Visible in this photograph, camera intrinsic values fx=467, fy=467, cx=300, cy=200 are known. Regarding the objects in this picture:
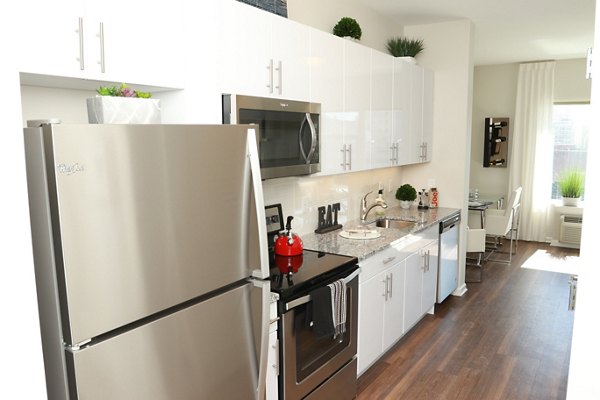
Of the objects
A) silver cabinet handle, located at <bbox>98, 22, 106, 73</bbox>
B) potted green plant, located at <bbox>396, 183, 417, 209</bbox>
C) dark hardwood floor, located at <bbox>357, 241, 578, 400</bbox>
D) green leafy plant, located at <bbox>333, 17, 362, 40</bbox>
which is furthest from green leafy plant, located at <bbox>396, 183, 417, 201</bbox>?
silver cabinet handle, located at <bbox>98, 22, 106, 73</bbox>

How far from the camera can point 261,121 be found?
239cm

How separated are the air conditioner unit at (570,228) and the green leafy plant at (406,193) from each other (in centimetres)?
375

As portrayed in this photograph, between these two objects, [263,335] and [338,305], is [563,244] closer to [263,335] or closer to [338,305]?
[338,305]

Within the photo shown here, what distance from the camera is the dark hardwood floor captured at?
3.16 m

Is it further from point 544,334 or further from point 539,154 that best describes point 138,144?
point 539,154

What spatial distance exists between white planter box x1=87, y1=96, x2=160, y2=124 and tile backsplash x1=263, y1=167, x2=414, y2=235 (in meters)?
1.48

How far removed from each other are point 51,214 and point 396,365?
9.50 feet

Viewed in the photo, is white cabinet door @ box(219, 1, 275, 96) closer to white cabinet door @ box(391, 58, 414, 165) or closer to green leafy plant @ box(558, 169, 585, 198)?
white cabinet door @ box(391, 58, 414, 165)

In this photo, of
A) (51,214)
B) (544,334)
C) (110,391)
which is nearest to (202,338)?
(110,391)

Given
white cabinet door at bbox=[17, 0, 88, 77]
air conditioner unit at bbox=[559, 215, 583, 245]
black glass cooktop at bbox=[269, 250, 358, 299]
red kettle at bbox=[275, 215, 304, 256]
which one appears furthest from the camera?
air conditioner unit at bbox=[559, 215, 583, 245]

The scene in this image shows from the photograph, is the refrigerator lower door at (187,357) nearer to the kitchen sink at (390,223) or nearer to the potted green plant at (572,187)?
the kitchen sink at (390,223)

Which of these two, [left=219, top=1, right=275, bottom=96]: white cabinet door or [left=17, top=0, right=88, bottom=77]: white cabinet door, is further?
[left=219, top=1, right=275, bottom=96]: white cabinet door

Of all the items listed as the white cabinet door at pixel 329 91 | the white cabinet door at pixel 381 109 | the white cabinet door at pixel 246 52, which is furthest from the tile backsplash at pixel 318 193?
the white cabinet door at pixel 246 52

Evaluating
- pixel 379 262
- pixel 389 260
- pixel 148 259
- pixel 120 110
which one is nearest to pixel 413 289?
pixel 389 260
